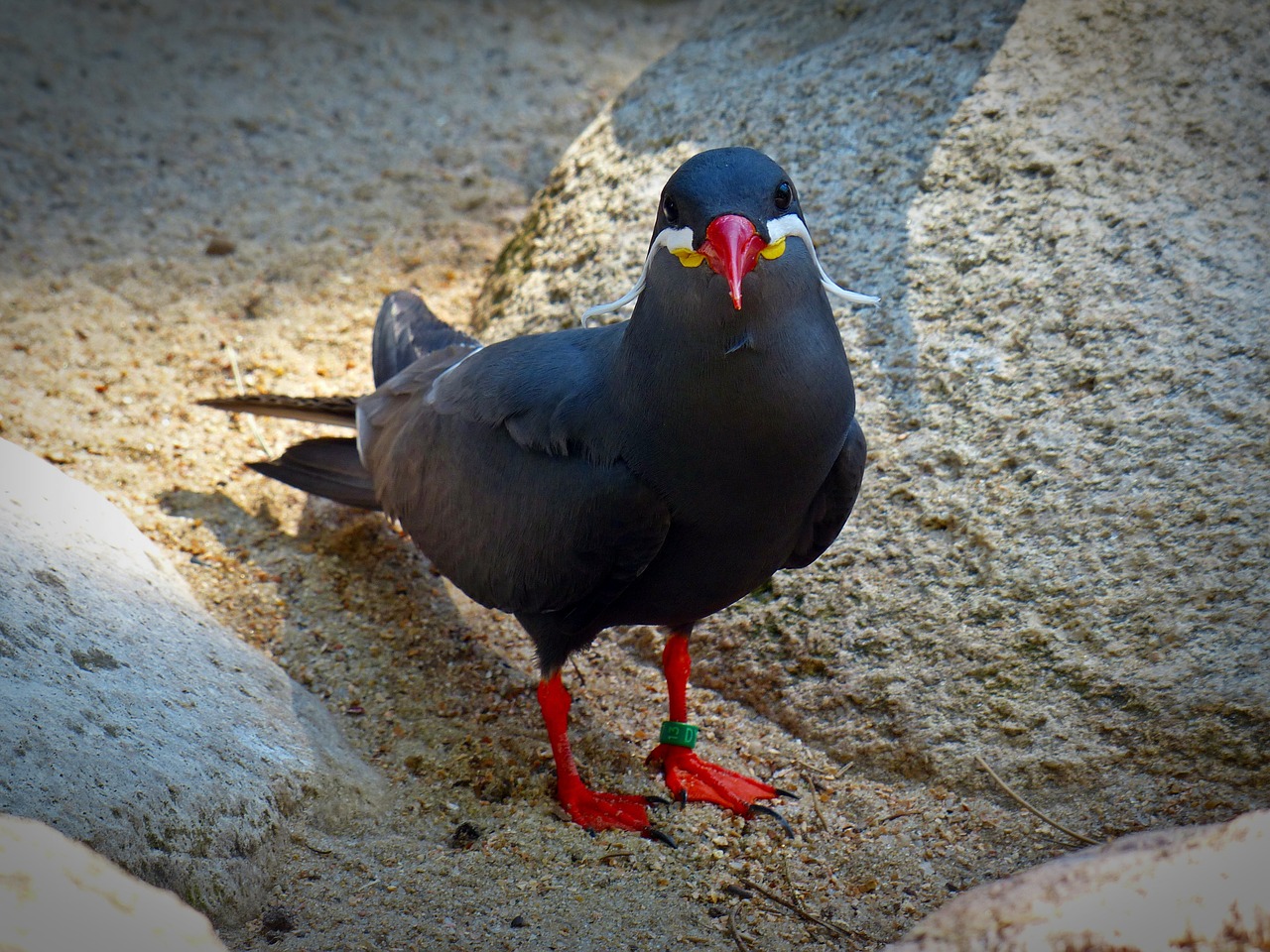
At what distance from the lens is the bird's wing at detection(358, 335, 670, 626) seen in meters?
2.63

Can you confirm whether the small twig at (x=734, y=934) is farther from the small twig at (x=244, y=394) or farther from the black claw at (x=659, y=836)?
the small twig at (x=244, y=394)

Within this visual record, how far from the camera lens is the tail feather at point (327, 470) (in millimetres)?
3582

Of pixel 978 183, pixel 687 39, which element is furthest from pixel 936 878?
pixel 687 39

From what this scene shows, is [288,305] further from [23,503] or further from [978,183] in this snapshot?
[978,183]

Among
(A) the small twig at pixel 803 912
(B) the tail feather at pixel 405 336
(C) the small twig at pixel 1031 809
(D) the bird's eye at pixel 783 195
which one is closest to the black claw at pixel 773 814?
(A) the small twig at pixel 803 912

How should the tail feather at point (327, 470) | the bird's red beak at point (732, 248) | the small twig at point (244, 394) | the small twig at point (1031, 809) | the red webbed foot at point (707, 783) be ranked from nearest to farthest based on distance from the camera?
the bird's red beak at point (732, 248)
the small twig at point (1031, 809)
the red webbed foot at point (707, 783)
the tail feather at point (327, 470)
the small twig at point (244, 394)

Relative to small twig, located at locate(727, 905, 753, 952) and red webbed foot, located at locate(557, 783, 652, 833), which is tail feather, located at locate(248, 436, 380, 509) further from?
small twig, located at locate(727, 905, 753, 952)

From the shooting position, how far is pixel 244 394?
13.6 ft

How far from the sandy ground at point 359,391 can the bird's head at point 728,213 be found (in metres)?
1.45

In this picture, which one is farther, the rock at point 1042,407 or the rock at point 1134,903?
the rock at point 1042,407

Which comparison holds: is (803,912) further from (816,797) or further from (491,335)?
(491,335)

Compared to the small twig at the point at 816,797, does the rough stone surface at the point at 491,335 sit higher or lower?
higher

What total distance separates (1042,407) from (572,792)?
1708mm

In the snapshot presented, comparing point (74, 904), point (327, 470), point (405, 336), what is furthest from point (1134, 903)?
point (405, 336)
